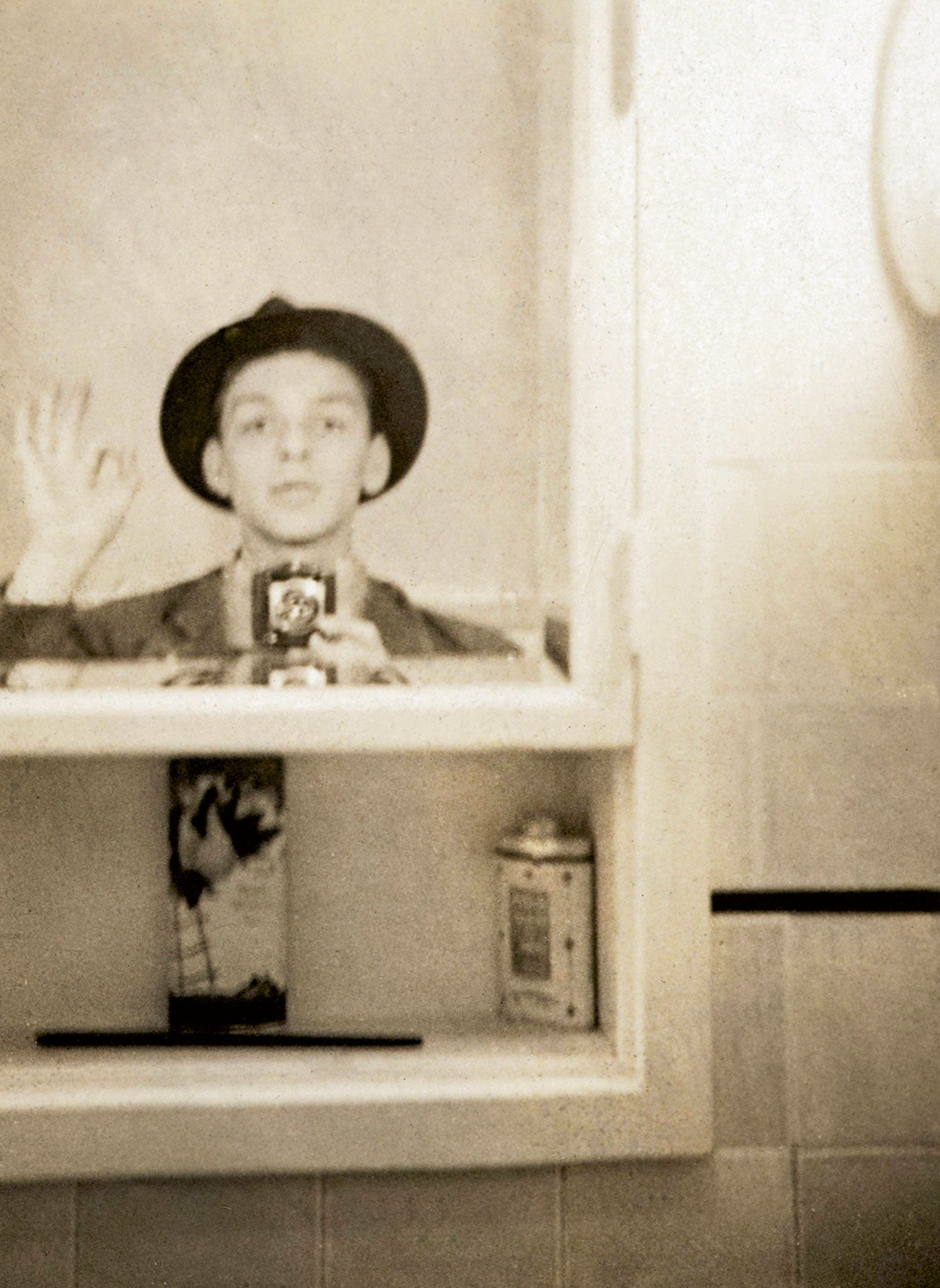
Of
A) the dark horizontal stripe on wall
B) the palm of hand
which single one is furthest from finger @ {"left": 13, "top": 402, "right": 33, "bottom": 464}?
the dark horizontal stripe on wall

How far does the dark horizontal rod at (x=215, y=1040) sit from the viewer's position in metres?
1.03

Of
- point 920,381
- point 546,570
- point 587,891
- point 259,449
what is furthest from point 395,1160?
point 920,381

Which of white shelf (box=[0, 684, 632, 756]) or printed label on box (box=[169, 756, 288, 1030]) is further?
printed label on box (box=[169, 756, 288, 1030])

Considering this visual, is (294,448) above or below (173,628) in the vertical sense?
above

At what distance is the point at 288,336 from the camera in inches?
40.3

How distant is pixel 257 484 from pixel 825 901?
0.63m

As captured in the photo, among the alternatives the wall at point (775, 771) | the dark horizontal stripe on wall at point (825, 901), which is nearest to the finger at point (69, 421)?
the wall at point (775, 771)

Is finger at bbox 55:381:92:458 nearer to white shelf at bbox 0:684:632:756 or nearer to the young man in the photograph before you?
the young man

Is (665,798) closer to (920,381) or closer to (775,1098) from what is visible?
(775,1098)

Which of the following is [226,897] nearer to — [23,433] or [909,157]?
[23,433]

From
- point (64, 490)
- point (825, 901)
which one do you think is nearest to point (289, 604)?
point (64, 490)

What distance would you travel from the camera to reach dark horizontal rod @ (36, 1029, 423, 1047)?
1034mm

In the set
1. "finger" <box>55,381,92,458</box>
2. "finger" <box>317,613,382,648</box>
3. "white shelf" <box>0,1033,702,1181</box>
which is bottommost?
"white shelf" <box>0,1033,702,1181</box>

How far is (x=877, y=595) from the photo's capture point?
40.0 inches
